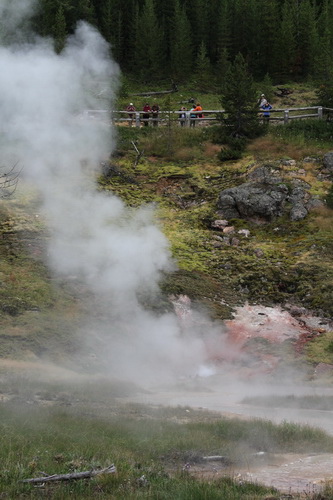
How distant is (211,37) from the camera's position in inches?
2200

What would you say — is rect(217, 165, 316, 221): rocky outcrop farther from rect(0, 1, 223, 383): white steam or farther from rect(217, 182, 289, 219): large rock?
rect(0, 1, 223, 383): white steam

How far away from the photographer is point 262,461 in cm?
878

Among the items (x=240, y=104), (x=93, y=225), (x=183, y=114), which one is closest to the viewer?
(x=93, y=225)

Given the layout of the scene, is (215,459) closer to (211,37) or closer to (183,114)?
(183,114)

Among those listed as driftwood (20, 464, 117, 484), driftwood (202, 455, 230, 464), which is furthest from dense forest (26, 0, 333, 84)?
driftwood (20, 464, 117, 484)

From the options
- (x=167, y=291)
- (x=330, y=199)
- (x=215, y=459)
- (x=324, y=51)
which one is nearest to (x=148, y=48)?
(x=324, y=51)

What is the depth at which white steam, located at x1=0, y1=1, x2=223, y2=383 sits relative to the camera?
49.7ft

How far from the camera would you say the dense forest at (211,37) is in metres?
51.0

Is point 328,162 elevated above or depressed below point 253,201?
above

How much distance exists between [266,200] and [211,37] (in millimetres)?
36981

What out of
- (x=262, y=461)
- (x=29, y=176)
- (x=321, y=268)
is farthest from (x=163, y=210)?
(x=262, y=461)

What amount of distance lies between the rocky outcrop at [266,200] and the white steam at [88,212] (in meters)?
3.18

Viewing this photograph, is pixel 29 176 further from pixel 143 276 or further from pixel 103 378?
pixel 103 378

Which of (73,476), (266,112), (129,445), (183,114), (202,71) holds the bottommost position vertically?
(129,445)
